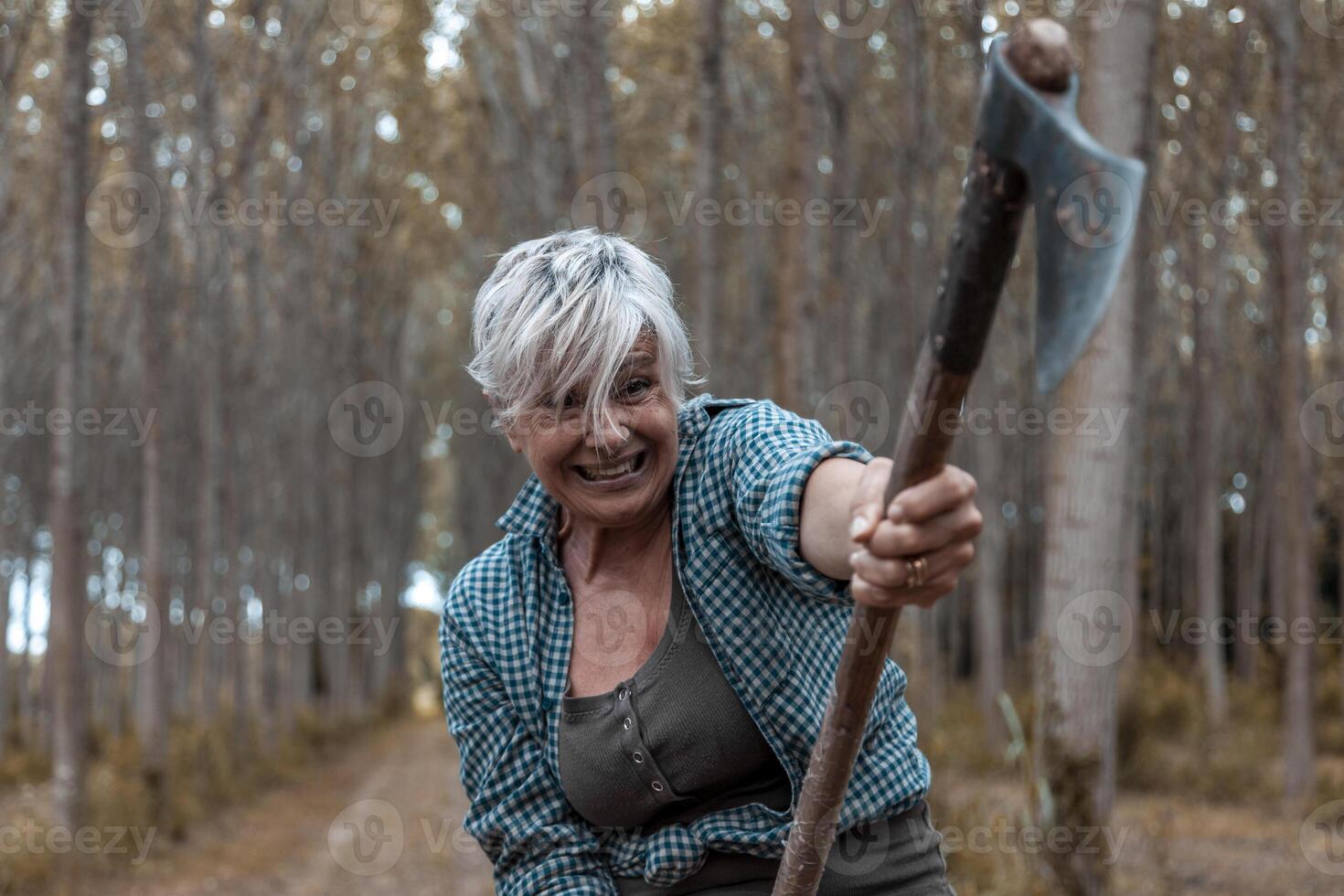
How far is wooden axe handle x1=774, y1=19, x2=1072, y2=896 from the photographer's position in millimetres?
1183

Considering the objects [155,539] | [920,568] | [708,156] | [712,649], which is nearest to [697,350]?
[708,156]

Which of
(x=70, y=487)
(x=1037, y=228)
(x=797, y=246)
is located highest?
(x=797, y=246)

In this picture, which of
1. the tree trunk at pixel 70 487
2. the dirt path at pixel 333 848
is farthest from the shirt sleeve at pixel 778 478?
the dirt path at pixel 333 848

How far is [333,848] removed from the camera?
10.4 meters

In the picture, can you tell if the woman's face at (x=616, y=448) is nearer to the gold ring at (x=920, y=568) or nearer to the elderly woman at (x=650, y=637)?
the elderly woman at (x=650, y=637)

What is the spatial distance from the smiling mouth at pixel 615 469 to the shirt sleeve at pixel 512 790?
1.43ft

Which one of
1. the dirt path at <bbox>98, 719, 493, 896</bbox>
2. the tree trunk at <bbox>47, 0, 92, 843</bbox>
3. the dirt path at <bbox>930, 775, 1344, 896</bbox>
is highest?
the tree trunk at <bbox>47, 0, 92, 843</bbox>

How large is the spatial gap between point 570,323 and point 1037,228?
0.96 meters

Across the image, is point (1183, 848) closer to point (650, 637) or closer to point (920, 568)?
point (650, 637)

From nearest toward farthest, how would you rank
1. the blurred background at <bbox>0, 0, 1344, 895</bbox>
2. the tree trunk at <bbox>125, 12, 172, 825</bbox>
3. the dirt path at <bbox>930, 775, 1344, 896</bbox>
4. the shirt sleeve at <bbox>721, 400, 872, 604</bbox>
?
the shirt sleeve at <bbox>721, 400, 872, 604</bbox> → the dirt path at <bbox>930, 775, 1344, 896</bbox> → the blurred background at <bbox>0, 0, 1344, 895</bbox> → the tree trunk at <bbox>125, 12, 172, 825</bbox>

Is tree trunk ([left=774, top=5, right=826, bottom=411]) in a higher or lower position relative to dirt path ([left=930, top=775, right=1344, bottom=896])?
higher

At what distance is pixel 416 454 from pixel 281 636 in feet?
34.8

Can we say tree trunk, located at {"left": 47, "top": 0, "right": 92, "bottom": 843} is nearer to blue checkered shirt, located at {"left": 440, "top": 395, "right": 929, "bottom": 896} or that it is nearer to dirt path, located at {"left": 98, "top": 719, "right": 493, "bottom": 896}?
dirt path, located at {"left": 98, "top": 719, "right": 493, "bottom": 896}

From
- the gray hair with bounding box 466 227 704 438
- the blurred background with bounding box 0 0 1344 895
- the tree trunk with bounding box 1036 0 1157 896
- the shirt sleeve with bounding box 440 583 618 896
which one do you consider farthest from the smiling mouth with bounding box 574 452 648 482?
the tree trunk with bounding box 1036 0 1157 896
